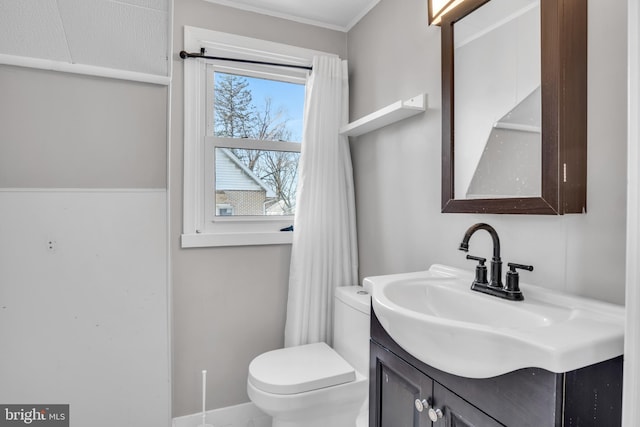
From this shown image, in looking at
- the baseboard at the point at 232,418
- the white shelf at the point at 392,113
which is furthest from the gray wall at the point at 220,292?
the white shelf at the point at 392,113

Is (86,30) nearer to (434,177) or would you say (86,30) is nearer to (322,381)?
(434,177)

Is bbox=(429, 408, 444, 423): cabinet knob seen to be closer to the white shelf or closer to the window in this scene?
the white shelf

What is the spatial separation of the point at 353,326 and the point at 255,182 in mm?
979

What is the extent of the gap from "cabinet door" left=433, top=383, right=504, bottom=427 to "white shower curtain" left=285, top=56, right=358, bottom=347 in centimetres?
110

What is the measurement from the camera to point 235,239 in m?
1.88

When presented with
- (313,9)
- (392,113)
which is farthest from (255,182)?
(313,9)

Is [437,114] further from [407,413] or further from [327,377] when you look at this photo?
[327,377]

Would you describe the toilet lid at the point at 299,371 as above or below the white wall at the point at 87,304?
below

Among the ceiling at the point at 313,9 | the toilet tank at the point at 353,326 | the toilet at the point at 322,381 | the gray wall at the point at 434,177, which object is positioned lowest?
the toilet at the point at 322,381

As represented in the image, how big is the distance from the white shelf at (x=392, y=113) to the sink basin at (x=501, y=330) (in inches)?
29.4

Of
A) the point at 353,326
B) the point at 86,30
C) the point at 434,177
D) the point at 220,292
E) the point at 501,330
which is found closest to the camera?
the point at 501,330

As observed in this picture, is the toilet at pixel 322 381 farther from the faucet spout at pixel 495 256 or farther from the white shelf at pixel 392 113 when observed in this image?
the white shelf at pixel 392 113

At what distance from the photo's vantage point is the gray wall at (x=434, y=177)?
87cm

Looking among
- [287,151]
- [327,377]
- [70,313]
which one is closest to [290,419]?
[327,377]
